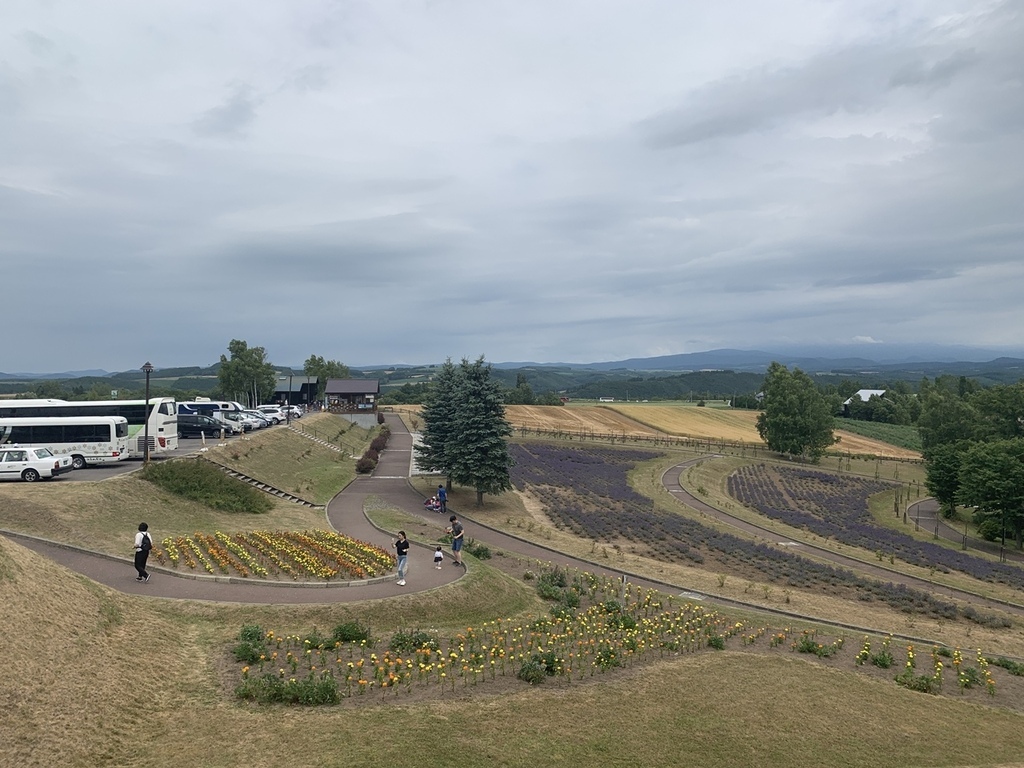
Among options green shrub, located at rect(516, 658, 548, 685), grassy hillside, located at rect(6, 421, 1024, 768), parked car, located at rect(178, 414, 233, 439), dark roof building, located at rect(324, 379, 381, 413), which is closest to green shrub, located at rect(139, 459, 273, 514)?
grassy hillside, located at rect(6, 421, 1024, 768)

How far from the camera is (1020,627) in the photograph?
22625 mm

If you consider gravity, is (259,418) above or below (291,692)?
above

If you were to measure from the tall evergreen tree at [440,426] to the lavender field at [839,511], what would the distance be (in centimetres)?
2305

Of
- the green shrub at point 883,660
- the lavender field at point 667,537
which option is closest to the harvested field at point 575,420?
the lavender field at point 667,537

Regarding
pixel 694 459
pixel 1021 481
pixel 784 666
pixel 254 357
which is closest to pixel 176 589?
pixel 784 666

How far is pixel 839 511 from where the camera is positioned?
49062 millimetres

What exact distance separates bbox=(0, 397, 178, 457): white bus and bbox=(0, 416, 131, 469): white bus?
8.93 feet

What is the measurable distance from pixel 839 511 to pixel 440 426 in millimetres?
31986

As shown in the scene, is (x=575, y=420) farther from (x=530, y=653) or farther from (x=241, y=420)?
(x=530, y=653)

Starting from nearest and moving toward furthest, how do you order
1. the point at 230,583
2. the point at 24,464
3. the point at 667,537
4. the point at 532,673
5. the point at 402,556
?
the point at 532,673 < the point at 230,583 < the point at 402,556 < the point at 24,464 < the point at 667,537

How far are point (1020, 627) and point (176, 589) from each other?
90.7ft

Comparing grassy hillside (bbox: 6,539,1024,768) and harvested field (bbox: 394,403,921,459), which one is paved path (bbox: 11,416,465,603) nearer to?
grassy hillside (bbox: 6,539,1024,768)

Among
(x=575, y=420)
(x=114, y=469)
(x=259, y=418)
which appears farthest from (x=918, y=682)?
(x=575, y=420)

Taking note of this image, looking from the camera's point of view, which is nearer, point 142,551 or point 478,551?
point 142,551
